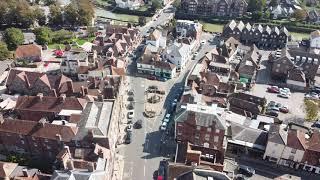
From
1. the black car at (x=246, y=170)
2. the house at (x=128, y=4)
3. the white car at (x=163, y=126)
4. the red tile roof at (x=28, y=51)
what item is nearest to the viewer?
the black car at (x=246, y=170)

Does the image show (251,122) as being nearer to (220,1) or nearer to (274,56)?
(274,56)

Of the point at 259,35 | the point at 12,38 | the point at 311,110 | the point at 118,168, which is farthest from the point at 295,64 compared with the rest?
Result: the point at 12,38

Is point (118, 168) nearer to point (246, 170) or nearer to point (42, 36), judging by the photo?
point (246, 170)

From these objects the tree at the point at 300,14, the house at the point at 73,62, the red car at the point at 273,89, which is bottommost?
the red car at the point at 273,89

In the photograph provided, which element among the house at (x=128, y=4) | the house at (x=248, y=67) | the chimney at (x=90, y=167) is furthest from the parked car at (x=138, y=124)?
the house at (x=128, y=4)

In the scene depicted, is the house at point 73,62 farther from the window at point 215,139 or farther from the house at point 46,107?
the window at point 215,139

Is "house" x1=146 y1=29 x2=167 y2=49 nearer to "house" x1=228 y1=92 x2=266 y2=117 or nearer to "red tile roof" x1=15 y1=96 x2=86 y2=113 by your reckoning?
"house" x1=228 y1=92 x2=266 y2=117

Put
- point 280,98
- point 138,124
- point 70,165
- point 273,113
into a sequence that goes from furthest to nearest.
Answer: point 280,98 < point 273,113 < point 138,124 < point 70,165
